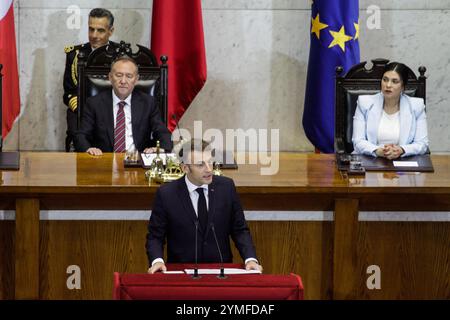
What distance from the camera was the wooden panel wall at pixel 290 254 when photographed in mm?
4473

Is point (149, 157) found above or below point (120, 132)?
below

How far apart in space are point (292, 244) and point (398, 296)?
0.58 m

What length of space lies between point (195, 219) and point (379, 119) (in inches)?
Answer: 80.9

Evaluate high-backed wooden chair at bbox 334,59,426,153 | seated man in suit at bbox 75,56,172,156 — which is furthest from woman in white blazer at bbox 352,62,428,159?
seated man in suit at bbox 75,56,172,156

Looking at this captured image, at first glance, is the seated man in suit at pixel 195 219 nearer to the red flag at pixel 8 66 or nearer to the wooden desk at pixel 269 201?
the wooden desk at pixel 269 201

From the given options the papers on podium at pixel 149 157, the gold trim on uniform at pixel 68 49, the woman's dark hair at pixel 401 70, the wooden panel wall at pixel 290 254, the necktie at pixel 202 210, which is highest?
the gold trim on uniform at pixel 68 49

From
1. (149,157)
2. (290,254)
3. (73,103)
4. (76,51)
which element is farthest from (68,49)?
(290,254)

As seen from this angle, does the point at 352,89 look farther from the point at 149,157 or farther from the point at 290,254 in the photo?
the point at 290,254

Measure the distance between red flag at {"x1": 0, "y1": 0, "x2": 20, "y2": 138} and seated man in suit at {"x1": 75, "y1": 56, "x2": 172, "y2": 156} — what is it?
1.41 m

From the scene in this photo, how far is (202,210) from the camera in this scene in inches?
153

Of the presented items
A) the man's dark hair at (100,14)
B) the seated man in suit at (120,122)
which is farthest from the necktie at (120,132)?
the man's dark hair at (100,14)

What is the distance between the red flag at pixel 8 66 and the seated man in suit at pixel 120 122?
141cm

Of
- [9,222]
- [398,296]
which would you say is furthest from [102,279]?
[398,296]
